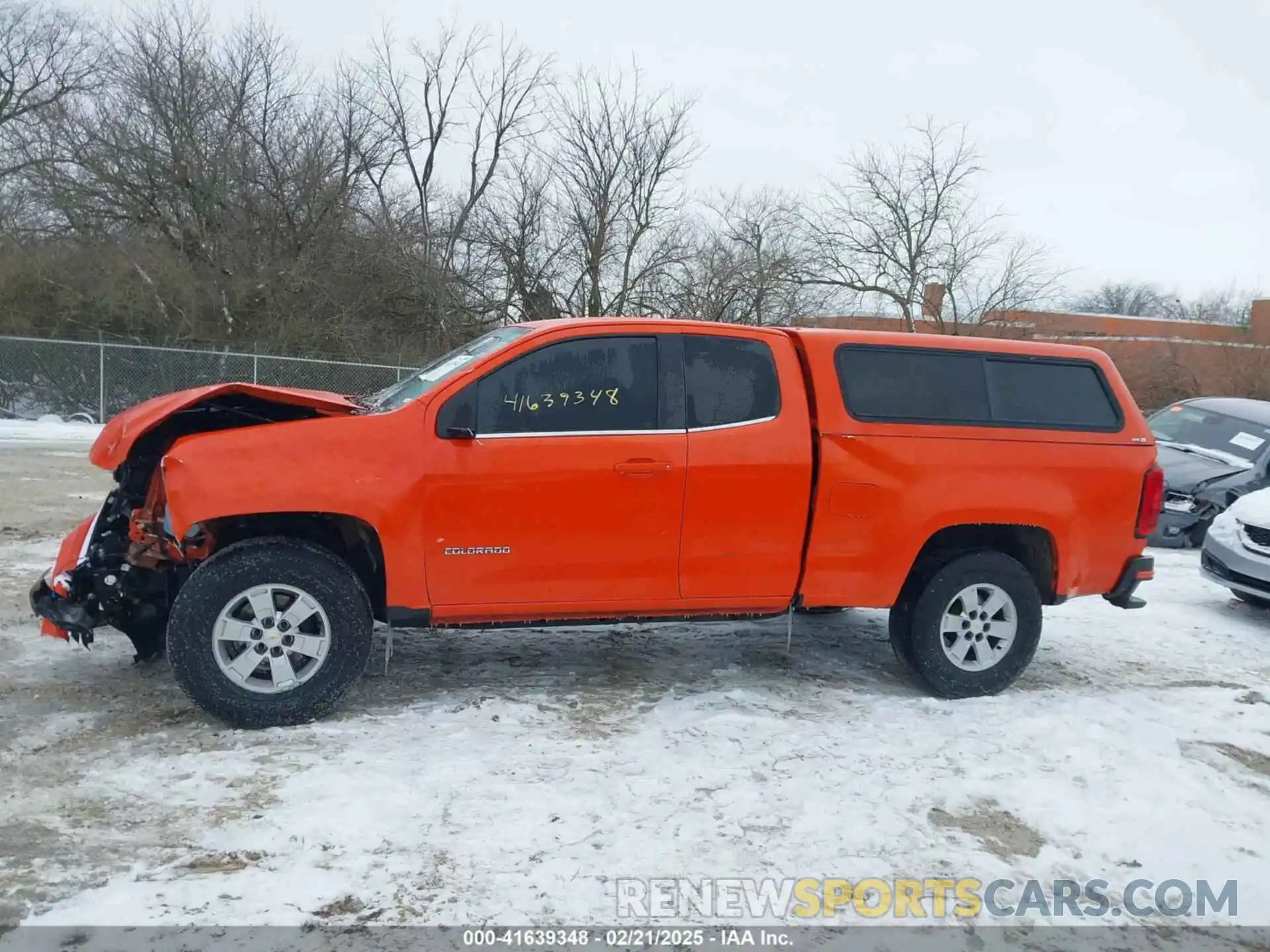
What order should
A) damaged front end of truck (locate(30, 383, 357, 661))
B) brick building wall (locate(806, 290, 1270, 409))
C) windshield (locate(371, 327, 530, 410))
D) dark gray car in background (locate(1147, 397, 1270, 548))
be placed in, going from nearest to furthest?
damaged front end of truck (locate(30, 383, 357, 661)), windshield (locate(371, 327, 530, 410)), dark gray car in background (locate(1147, 397, 1270, 548)), brick building wall (locate(806, 290, 1270, 409))

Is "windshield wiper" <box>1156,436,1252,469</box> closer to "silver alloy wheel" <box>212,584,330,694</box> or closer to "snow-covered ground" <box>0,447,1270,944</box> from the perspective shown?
"snow-covered ground" <box>0,447,1270,944</box>

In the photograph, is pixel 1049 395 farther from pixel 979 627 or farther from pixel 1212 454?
pixel 1212 454

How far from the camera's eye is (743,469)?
4625 mm

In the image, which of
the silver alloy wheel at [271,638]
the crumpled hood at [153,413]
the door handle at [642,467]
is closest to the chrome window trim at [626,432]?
the door handle at [642,467]

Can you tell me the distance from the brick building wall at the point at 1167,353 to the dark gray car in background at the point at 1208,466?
53.7ft

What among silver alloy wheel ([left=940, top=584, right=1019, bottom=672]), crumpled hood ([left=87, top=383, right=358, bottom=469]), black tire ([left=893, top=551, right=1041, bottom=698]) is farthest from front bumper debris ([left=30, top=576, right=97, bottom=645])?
silver alloy wheel ([left=940, top=584, right=1019, bottom=672])

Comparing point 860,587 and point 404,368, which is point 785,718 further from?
point 404,368

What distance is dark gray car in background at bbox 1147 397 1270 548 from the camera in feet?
32.9

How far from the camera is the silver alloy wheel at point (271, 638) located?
13.6 feet

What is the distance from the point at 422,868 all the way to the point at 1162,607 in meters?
6.69

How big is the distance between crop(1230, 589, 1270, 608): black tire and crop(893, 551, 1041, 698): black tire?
3379 millimetres

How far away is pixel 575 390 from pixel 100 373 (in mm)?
17990

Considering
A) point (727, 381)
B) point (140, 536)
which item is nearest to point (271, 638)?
point (140, 536)

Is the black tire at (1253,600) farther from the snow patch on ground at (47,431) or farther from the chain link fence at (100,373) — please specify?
the chain link fence at (100,373)
